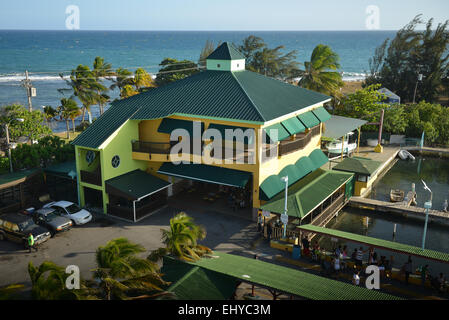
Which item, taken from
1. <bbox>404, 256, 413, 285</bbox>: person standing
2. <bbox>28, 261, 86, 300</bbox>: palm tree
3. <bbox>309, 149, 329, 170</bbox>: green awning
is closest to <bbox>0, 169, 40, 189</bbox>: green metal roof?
<bbox>28, 261, 86, 300</bbox>: palm tree

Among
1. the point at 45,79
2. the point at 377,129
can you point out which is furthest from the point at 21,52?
the point at 377,129

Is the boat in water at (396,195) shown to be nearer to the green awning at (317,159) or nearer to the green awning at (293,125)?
the green awning at (317,159)

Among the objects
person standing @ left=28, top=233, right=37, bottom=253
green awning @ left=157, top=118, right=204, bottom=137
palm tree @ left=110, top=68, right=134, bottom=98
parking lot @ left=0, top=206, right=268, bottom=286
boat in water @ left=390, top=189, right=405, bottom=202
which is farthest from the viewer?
palm tree @ left=110, top=68, right=134, bottom=98

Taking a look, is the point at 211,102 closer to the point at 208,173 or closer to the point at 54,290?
the point at 208,173

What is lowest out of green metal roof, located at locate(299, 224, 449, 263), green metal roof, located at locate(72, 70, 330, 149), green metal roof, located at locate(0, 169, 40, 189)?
green metal roof, located at locate(299, 224, 449, 263)

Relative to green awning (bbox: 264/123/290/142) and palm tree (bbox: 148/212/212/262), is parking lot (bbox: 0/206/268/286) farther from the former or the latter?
palm tree (bbox: 148/212/212/262)

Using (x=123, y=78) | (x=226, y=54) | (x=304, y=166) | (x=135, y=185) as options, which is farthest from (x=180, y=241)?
(x=123, y=78)

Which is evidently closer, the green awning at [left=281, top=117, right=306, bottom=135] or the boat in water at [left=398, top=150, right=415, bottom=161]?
the green awning at [left=281, top=117, right=306, bottom=135]

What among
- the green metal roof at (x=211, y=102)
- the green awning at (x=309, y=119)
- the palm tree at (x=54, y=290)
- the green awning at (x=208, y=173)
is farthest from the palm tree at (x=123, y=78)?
the palm tree at (x=54, y=290)
